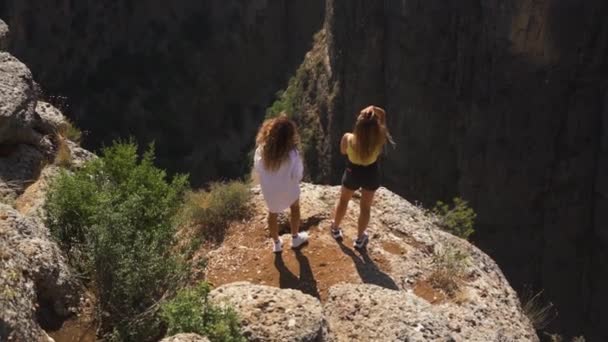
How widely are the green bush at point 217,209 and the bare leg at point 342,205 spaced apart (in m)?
1.10

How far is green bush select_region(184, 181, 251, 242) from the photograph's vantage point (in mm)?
7562

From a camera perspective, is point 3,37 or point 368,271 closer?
point 368,271

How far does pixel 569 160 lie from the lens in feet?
81.9

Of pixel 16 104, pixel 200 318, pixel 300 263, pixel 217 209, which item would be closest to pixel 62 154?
pixel 16 104

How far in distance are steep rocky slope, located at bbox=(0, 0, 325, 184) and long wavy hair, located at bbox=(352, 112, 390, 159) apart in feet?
83.0

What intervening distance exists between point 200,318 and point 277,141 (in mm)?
2234

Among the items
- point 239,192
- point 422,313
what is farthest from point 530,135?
point 422,313

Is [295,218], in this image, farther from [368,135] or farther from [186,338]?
[186,338]

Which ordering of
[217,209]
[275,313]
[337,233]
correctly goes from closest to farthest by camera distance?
[275,313] < [337,233] < [217,209]

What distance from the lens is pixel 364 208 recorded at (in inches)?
273

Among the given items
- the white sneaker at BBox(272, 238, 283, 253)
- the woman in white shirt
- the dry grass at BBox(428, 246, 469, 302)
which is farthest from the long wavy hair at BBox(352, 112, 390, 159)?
the dry grass at BBox(428, 246, 469, 302)

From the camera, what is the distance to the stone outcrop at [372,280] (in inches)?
203

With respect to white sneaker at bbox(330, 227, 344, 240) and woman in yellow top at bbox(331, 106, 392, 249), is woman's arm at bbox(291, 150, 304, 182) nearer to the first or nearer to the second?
woman in yellow top at bbox(331, 106, 392, 249)

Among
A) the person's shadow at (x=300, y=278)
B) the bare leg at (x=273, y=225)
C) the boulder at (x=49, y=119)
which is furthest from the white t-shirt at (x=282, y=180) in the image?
the boulder at (x=49, y=119)
